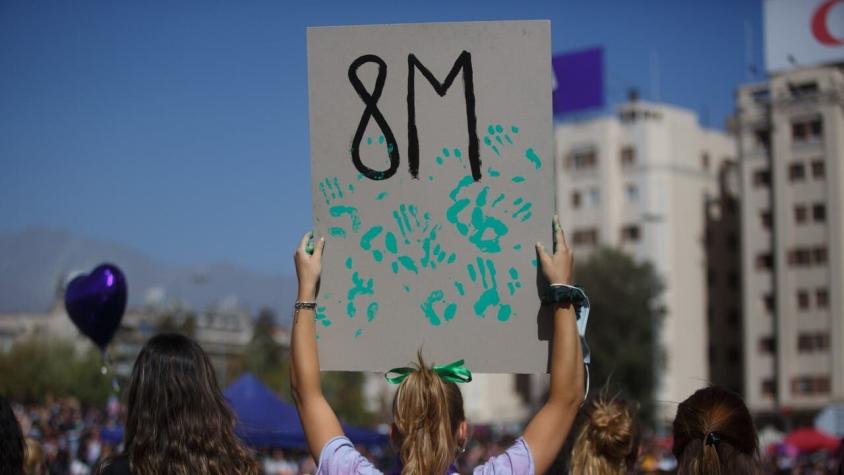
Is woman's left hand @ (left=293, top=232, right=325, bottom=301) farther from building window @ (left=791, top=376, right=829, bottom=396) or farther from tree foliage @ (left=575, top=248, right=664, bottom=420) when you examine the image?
building window @ (left=791, top=376, right=829, bottom=396)

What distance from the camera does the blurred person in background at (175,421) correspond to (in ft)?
12.8

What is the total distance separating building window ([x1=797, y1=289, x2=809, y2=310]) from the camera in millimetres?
60312

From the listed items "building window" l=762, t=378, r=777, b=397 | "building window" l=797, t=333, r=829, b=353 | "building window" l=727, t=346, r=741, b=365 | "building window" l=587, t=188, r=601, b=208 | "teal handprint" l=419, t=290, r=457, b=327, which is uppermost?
"building window" l=587, t=188, r=601, b=208

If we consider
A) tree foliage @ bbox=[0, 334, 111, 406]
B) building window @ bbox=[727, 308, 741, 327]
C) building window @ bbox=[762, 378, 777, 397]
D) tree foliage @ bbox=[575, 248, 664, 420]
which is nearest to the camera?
tree foliage @ bbox=[575, 248, 664, 420]

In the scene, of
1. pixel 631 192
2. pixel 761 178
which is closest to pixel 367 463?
pixel 761 178

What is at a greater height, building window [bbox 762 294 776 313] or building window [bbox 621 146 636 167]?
building window [bbox 621 146 636 167]

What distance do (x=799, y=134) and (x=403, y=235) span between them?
59.8m

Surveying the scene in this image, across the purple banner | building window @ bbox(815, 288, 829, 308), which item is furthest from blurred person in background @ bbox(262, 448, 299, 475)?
building window @ bbox(815, 288, 829, 308)

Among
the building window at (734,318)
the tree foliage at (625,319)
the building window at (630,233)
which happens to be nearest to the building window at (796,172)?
the tree foliage at (625,319)

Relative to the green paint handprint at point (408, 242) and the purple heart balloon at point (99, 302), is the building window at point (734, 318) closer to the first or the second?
the purple heart balloon at point (99, 302)

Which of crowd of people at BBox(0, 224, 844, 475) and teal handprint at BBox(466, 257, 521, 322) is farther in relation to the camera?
teal handprint at BBox(466, 257, 521, 322)

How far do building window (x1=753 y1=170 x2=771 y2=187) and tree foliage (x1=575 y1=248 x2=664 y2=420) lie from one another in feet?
24.0

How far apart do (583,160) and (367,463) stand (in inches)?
2630

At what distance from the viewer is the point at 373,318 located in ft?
14.0
